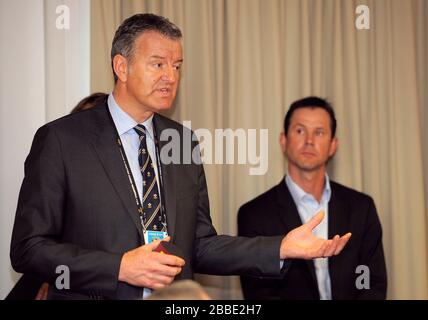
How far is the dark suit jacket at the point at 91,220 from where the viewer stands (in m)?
2.10

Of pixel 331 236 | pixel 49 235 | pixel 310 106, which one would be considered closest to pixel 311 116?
pixel 310 106

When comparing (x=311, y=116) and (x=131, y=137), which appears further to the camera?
(x=311, y=116)

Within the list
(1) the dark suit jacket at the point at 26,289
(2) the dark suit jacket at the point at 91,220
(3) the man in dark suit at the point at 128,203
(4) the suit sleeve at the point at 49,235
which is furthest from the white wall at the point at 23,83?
(4) the suit sleeve at the point at 49,235

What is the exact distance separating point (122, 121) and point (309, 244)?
2.53 feet

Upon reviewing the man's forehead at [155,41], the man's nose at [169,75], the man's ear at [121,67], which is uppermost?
the man's forehead at [155,41]

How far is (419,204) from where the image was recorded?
147 inches

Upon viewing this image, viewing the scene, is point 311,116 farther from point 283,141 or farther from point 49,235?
point 49,235

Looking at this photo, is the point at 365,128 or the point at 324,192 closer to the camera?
the point at 324,192

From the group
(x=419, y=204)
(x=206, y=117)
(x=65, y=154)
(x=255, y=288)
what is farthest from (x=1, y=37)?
(x=419, y=204)

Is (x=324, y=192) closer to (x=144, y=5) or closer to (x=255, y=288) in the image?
(x=255, y=288)

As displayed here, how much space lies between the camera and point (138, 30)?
2.48 meters

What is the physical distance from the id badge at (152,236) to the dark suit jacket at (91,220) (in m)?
0.03
